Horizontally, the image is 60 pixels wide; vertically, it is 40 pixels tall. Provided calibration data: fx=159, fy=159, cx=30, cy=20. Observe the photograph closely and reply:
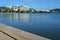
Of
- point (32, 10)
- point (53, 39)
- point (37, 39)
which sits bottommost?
point (32, 10)

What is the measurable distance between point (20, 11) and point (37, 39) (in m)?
141

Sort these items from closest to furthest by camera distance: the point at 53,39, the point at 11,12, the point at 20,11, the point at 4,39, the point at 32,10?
the point at 4,39 → the point at 53,39 → the point at 11,12 → the point at 20,11 → the point at 32,10

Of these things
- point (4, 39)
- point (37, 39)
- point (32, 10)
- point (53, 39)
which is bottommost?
point (32, 10)

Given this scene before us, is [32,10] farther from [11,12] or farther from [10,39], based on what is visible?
[10,39]

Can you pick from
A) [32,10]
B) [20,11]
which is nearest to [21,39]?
[20,11]

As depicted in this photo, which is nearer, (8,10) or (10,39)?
(10,39)

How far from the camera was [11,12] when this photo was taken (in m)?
135

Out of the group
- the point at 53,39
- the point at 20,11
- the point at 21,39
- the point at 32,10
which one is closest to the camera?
the point at 21,39

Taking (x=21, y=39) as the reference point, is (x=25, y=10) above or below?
below

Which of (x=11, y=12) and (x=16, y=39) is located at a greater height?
(x=16, y=39)

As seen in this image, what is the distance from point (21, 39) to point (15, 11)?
134407mm

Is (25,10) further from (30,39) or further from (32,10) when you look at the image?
(30,39)

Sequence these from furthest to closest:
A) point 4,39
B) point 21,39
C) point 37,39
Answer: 1. point 4,39
2. point 21,39
3. point 37,39

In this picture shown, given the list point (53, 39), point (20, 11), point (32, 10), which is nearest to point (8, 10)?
point (20, 11)
